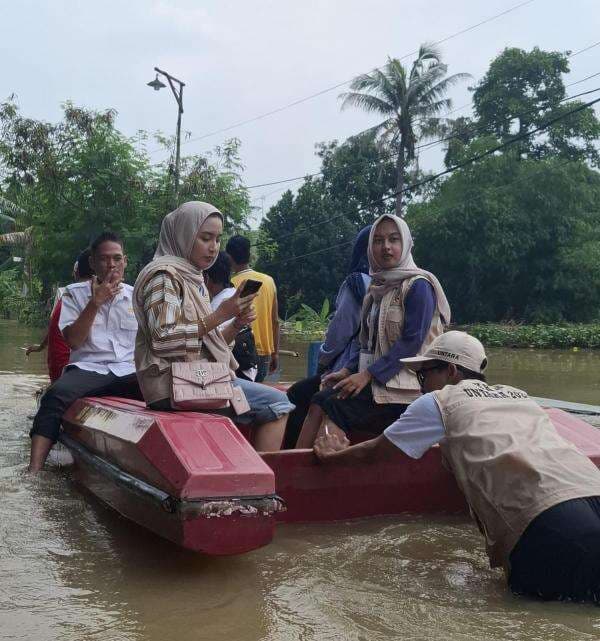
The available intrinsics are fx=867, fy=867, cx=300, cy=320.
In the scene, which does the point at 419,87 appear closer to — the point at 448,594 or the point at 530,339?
the point at 530,339

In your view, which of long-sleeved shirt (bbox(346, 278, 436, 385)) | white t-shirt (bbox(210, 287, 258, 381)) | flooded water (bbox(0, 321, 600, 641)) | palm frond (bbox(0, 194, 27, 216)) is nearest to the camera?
flooded water (bbox(0, 321, 600, 641))

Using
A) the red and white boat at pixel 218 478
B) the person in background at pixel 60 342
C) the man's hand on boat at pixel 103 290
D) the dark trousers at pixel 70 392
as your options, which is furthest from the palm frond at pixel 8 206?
the red and white boat at pixel 218 478

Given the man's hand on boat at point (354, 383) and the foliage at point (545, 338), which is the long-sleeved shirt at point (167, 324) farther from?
the foliage at point (545, 338)

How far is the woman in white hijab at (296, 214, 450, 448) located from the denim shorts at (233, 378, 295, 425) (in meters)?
0.21

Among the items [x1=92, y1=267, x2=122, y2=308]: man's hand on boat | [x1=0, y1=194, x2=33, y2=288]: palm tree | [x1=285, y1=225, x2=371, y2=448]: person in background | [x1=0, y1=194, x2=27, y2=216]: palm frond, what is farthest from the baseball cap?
[x1=0, y1=194, x2=27, y2=216]: palm frond

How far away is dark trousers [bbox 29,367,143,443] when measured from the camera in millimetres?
5098

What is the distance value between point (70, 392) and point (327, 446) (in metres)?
1.79

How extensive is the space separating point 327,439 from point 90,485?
148cm

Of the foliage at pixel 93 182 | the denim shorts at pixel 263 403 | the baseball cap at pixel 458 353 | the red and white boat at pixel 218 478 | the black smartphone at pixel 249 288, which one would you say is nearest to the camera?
the red and white boat at pixel 218 478

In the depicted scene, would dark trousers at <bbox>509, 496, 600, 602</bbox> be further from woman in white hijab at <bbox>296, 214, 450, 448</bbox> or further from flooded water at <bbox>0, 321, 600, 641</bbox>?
woman in white hijab at <bbox>296, 214, 450, 448</bbox>

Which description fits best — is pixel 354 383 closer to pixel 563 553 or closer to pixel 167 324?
pixel 167 324

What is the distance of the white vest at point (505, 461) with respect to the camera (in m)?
3.09

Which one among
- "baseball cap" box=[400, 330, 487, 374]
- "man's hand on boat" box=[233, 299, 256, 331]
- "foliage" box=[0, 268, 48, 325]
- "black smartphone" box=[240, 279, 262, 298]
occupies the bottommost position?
"baseball cap" box=[400, 330, 487, 374]

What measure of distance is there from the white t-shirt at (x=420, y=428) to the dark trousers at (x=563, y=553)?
526 mm
